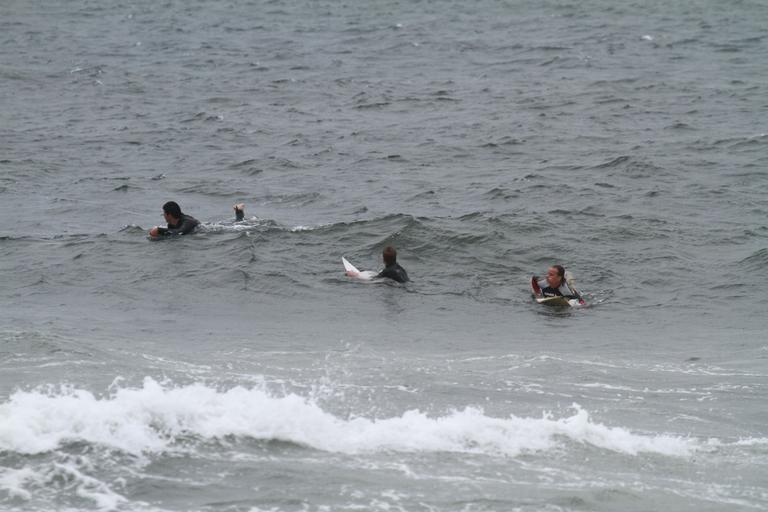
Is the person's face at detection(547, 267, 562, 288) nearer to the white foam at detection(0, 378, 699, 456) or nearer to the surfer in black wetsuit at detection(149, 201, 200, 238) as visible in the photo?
the white foam at detection(0, 378, 699, 456)

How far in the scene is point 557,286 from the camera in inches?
667

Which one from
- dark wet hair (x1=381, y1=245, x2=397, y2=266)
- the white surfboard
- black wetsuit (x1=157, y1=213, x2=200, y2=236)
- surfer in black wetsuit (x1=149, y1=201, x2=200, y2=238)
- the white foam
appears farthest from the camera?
black wetsuit (x1=157, y1=213, x2=200, y2=236)

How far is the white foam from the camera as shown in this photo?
1010 cm

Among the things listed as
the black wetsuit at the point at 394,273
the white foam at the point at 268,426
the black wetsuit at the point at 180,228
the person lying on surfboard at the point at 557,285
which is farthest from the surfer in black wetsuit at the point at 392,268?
the white foam at the point at 268,426

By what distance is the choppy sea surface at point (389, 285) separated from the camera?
32.2 ft

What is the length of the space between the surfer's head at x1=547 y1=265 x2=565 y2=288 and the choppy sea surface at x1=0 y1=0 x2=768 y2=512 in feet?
1.66

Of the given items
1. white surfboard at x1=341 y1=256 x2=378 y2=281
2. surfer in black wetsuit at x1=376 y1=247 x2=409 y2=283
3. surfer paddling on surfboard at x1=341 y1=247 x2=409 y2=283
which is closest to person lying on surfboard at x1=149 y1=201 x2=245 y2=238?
white surfboard at x1=341 y1=256 x2=378 y2=281

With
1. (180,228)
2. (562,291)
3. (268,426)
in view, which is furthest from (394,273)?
(268,426)

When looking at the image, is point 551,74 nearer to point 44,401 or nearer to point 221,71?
point 221,71

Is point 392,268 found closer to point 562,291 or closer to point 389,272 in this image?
point 389,272

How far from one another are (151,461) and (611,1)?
45.4m

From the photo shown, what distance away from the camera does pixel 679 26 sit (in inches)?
1730

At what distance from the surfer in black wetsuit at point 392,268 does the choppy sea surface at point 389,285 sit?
205mm

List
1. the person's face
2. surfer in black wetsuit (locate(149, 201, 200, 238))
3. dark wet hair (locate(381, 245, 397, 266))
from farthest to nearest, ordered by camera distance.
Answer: surfer in black wetsuit (locate(149, 201, 200, 238))
dark wet hair (locate(381, 245, 397, 266))
the person's face
